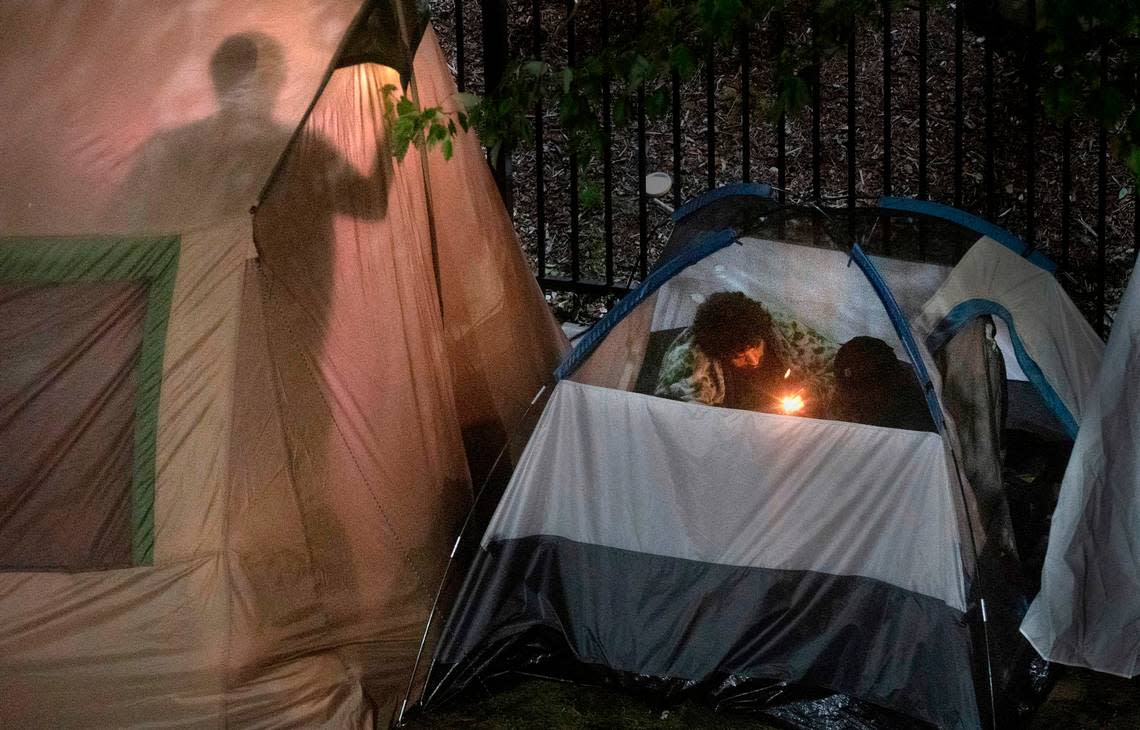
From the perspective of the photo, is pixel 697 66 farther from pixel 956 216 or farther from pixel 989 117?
pixel 989 117

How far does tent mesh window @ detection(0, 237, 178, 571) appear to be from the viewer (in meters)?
4.32

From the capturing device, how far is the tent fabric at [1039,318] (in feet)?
16.4

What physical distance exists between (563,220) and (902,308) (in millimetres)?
5225

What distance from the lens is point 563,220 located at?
31.8 feet

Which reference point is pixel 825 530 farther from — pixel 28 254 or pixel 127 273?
pixel 28 254

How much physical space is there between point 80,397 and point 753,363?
7.34 ft

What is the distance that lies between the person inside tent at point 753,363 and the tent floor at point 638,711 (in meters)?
1.07

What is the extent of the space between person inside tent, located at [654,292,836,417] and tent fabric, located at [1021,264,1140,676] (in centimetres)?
86

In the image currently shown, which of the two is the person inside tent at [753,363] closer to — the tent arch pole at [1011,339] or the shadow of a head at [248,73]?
the tent arch pole at [1011,339]

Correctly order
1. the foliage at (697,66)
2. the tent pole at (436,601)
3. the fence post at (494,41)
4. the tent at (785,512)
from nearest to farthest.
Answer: the foliage at (697,66)
the tent at (785,512)
the tent pole at (436,601)
the fence post at (494,41)

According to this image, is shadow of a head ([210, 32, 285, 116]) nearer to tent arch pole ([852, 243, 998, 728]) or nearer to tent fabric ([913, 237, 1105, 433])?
tent arch pole ([852, 243, 998, 728])

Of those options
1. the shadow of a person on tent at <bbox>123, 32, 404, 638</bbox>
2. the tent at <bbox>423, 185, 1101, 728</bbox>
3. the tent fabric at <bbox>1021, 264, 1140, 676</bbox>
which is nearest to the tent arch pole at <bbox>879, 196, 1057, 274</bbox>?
the tent at <bbox>423, 185, 1101, 728</bbox>

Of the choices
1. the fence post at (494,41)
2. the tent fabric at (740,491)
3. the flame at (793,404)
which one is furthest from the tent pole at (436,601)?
the fence post at (494,41)

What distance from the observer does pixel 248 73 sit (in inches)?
182
